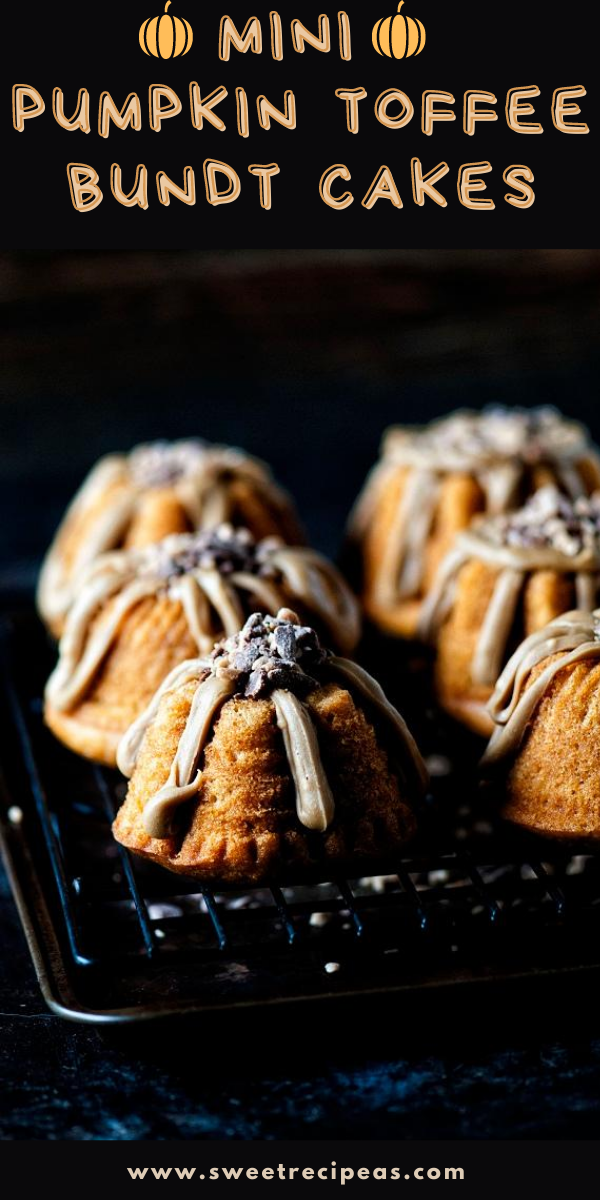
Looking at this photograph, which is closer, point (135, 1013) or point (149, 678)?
point (135, 1013)

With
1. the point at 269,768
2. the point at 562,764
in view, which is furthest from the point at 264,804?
the point at 562,764

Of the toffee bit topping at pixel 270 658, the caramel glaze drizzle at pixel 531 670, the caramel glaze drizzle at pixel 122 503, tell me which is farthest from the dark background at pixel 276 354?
the caramel glaze drizzle at pixel 531 670

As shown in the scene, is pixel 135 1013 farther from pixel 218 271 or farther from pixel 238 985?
pixel 218 271

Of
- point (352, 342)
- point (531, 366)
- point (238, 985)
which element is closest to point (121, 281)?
point (352, 342)

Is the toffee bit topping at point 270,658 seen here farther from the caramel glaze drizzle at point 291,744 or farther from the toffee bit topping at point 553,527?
the toffee bit topping at point 553,527

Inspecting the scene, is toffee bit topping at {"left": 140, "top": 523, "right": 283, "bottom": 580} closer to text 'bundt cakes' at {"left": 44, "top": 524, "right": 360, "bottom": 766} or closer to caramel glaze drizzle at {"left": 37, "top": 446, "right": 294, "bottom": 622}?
text 'bundt cakes' at {"left": 44, "top": 524, "right": 360, "bottom": 766}

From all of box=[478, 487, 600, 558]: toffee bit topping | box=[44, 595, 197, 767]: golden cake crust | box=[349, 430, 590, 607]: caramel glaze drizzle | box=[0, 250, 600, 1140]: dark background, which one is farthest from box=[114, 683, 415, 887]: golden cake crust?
box=[0, 250, 600, 1140]: dark background
